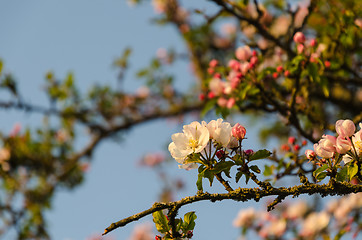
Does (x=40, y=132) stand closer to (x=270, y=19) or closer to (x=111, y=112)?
(x=111, y=112)

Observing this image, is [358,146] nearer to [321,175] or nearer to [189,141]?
[321,175]

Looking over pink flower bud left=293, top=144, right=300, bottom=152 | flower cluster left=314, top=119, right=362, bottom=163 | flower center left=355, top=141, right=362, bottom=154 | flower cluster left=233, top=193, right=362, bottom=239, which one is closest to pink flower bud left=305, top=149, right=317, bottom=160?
flower cluster left=314, top=119, right=362, bottom=163

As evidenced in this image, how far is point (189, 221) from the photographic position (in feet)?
3.94

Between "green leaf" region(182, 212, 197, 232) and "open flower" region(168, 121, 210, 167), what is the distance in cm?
18

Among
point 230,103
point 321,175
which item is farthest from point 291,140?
point 321,175

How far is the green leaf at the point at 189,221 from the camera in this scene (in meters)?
1.20

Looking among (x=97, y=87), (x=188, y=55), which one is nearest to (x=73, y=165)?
(x=97, y=87)

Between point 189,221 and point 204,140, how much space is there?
0.87 ft

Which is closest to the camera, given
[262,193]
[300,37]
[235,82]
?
[262,193]

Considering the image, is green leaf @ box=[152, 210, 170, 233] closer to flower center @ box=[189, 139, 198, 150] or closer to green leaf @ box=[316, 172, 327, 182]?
flower center @ box=[189, 139, 198, 150]

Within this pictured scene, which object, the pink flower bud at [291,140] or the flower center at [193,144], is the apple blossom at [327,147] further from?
the pink flower bud at [291,140]

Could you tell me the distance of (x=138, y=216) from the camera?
0.99 meters

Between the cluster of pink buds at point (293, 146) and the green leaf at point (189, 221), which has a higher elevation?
the cluster of pink buds at point (293, 146)

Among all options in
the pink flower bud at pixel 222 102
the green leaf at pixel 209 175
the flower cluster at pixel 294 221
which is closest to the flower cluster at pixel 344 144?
the green leaf at pixel 209 175
